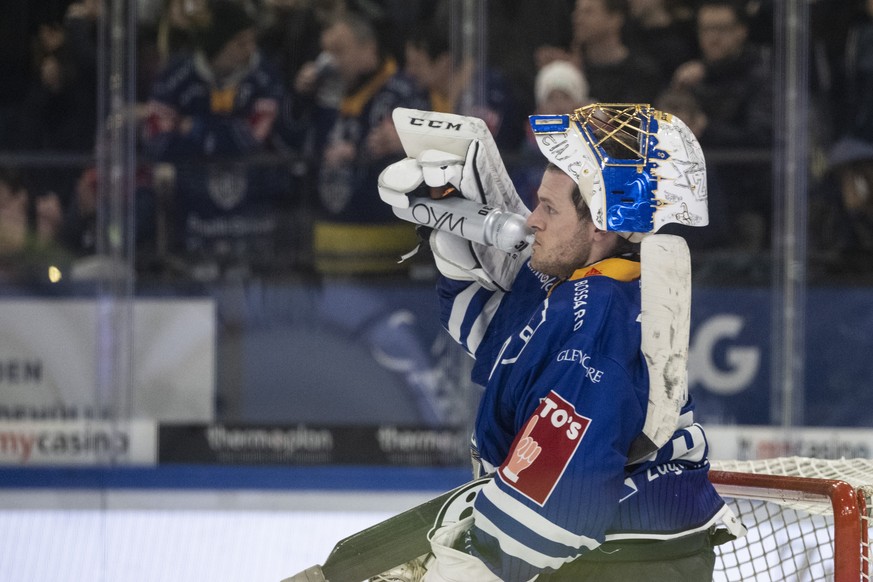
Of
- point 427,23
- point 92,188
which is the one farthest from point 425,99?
point 92,188

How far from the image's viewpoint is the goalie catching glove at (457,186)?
1.58 metres

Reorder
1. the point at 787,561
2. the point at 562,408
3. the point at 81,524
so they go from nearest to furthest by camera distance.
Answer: the point at 562,408 → the point at 787,561 → the point at 81,524

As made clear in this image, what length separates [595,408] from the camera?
1.26 m

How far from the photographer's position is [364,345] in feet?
14.9

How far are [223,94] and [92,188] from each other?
0.62 metres

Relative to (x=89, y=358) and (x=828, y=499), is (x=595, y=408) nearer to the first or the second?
(x=828, y=499)

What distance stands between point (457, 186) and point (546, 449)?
473 mm

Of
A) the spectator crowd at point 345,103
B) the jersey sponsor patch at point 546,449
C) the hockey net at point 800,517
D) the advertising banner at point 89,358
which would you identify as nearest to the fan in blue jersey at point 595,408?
the jersey sponsor patch at point 546,449

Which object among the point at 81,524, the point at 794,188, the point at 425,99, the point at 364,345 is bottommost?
the point at 81,524

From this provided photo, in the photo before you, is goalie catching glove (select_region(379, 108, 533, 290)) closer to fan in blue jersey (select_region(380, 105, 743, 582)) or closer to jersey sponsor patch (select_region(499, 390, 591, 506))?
fan in blue jersey (select_region(380, 105, 743, 582))

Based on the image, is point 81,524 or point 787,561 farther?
point 81,524

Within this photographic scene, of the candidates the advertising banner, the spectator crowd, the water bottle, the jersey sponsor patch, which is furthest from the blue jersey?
the advertising banner

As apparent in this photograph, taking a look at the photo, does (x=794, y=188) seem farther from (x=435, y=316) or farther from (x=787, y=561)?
(x=787, y=561)

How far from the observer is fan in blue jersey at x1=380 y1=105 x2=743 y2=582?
50.0 inches
